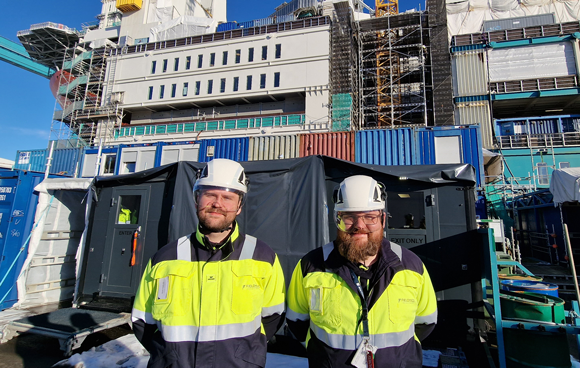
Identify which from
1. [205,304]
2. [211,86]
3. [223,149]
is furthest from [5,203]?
[211,86]

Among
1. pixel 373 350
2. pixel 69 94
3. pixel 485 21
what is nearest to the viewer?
pixel 373 350


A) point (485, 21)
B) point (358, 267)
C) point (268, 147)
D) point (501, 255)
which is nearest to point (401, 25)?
point (485, 21)

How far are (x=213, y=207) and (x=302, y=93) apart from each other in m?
27.7

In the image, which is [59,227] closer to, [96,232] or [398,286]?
[96,232]

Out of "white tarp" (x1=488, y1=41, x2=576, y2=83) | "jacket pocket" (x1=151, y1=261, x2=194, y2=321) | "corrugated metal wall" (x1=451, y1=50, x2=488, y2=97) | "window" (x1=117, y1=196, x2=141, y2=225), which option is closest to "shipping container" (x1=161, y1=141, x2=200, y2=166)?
"window" (x1=117, y1=196, x2=141, y2=225)

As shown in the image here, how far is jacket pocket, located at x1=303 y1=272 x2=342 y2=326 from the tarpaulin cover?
2.61 metres

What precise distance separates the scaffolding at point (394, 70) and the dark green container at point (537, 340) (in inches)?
1010

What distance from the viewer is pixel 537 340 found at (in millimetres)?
3383

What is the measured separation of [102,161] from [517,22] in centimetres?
4164

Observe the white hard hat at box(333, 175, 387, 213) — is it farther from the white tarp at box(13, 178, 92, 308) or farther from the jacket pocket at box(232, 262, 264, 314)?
the white tarp at box(13, 178, 92, 308)

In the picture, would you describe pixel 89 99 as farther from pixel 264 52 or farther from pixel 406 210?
pixel 406 210

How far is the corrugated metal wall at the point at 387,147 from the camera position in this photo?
1254cm

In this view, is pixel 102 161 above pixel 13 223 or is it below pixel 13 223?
above

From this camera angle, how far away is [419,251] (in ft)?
14.6
